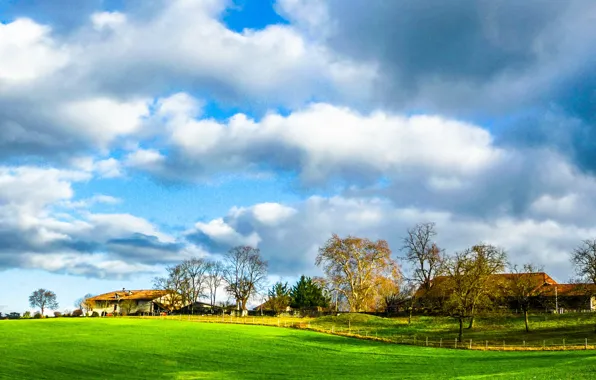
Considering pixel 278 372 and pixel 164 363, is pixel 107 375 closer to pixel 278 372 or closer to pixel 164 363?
pixel 164 363

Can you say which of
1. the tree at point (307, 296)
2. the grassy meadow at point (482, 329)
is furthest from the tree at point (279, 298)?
the grassy meadow at point (482, 329)

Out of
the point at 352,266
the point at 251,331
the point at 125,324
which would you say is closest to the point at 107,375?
the point at 251,331

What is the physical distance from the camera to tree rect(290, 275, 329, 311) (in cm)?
14738

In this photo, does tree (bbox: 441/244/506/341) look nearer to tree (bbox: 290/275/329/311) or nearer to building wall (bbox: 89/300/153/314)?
tree (bbox: 290/275/329/311)

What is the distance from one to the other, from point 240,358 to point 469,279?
144 ft

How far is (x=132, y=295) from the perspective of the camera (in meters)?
181

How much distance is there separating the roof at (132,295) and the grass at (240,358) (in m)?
89.8

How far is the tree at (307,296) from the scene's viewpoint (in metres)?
147

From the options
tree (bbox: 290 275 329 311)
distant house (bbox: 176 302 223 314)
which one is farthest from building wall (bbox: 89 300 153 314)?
tree (bbox: 290 275 329 311)

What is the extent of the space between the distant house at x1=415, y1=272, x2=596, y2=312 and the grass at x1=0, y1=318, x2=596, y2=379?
3057cm

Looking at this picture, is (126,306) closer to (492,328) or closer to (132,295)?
(132,295)

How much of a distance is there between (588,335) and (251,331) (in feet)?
148

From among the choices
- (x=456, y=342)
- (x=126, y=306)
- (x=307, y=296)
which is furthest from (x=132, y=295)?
(x=456, y=342)

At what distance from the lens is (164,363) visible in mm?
53156
